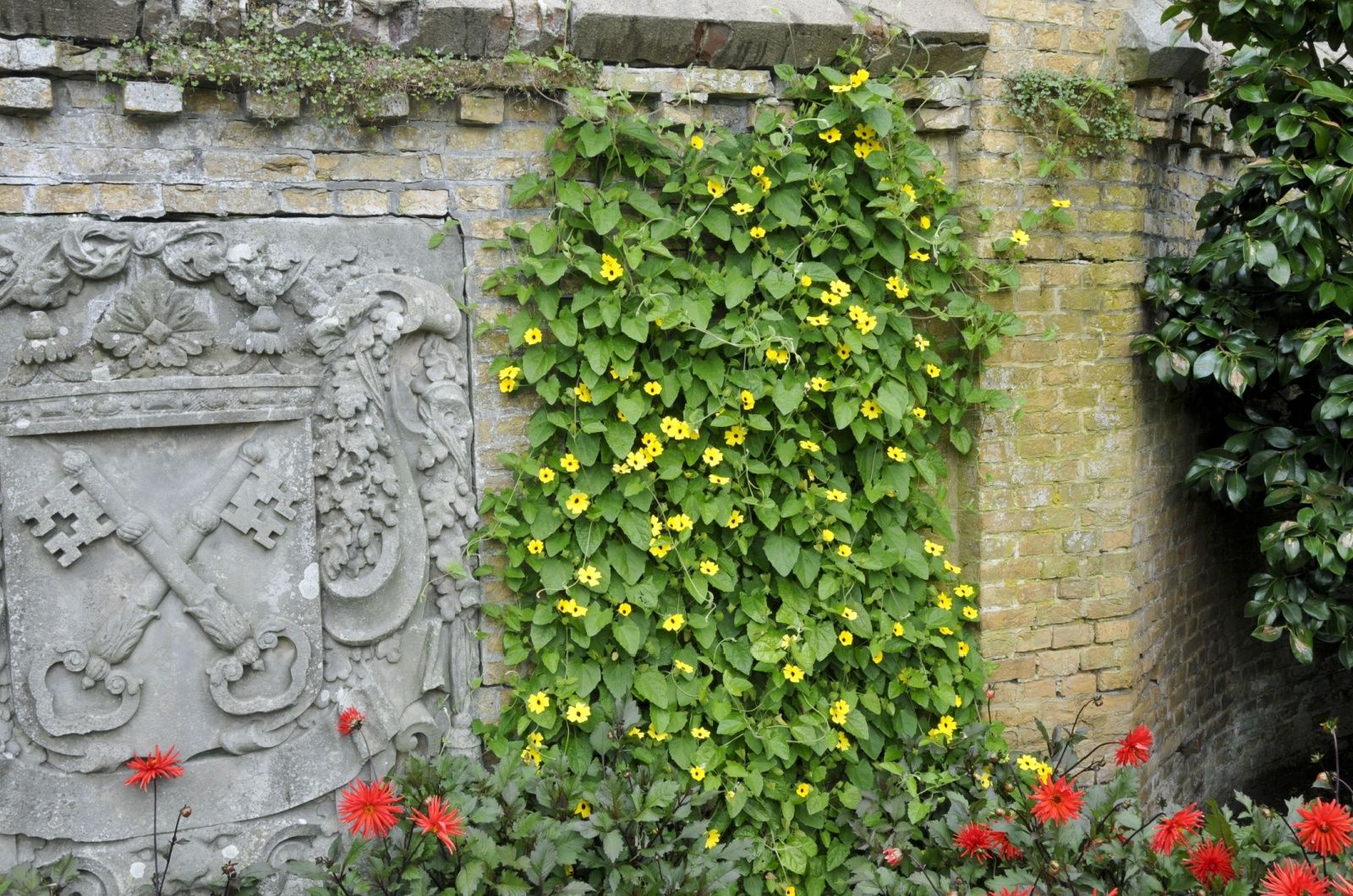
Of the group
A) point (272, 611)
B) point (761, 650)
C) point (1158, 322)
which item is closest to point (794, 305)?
point (761, 650)

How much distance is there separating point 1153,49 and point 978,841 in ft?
8.91

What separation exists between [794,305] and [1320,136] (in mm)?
1741

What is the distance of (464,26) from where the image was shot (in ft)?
10.0

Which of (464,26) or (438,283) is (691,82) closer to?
(464,26)

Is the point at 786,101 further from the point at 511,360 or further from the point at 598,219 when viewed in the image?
the point at 511,360

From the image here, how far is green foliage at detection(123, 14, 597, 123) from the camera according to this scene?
283cm

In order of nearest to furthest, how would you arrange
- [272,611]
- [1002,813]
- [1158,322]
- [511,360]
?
[1002,813] → [272,611] → [511,360] → [1158,322]

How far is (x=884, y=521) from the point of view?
3.57 m

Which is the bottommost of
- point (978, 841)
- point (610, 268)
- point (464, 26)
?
point (978, 841)

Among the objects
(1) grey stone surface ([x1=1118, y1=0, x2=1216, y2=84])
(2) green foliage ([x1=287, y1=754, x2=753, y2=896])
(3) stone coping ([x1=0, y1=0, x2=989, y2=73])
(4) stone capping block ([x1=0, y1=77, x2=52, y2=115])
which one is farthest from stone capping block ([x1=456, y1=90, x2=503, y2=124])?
(1) grey stone surface ([x1=1118, y1=0, x2=1216, y2=84])

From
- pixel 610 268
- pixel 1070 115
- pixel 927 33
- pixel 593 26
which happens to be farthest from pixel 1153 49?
pixel 610 268

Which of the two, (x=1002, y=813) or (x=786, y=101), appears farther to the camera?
(x=786, y=101)

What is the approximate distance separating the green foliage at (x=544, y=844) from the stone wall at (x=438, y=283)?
30 cm

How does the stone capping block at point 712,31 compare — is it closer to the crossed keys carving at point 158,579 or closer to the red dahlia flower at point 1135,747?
the crossed keys carving at point 158,579
